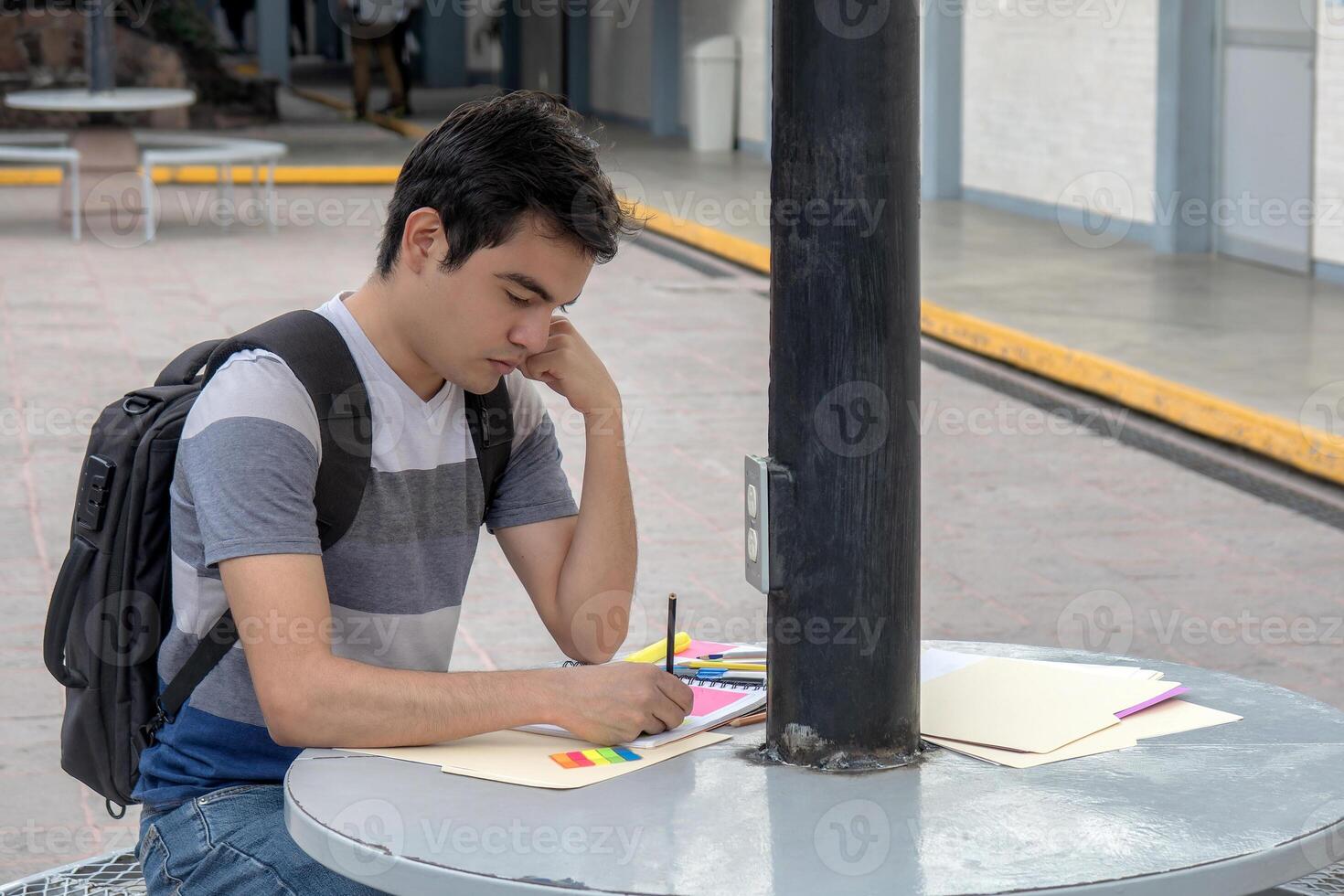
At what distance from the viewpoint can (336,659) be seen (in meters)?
2.21

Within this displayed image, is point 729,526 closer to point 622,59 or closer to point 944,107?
point 944,107

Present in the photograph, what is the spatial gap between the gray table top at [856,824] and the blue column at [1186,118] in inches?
418

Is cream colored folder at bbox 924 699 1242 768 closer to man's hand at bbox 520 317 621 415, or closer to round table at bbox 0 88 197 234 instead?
man's hand at bbox 520 317 621 415

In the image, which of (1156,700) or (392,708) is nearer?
(392,708)

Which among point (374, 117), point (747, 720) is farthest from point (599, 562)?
point (374, 117)

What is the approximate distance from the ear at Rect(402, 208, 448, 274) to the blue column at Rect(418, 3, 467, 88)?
30.6 meters

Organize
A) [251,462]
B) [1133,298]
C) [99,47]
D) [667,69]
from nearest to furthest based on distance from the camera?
1. [251,462]
2. [1133,298]
3. [99,47]
4. [667,69]

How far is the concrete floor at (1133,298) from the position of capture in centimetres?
857

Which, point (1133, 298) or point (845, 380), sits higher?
point (845, 380)

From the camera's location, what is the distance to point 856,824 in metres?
1.92

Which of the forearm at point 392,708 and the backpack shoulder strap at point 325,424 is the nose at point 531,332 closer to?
the backpack shoulder strap at point 325,424

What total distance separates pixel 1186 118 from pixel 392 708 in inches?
433

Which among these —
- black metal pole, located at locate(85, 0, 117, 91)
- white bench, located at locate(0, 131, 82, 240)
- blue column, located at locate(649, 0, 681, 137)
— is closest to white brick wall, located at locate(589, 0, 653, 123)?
blue column, located at locate(649, 0, 681, 137)

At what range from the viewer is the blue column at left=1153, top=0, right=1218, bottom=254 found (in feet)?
39.9
